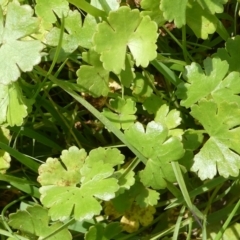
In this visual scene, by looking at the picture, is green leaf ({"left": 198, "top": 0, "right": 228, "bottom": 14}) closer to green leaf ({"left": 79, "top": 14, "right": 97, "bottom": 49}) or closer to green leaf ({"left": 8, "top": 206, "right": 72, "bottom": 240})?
green leaf ({"left": 79, "top": 14, "right": 97, "bottom": 49})

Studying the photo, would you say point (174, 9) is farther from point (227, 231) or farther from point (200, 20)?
point (227, 231)

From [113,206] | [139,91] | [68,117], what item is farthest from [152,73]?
[113,206]

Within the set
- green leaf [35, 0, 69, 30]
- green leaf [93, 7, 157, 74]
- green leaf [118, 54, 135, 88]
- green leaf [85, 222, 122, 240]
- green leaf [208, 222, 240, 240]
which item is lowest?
green leaf [208, 222, 240, 240]

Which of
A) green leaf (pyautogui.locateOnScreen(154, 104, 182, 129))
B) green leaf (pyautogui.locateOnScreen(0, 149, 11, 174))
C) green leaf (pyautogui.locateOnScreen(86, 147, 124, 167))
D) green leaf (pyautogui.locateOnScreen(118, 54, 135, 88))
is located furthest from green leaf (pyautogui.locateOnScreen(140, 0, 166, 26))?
green leaf (pyautogui.locateOnScreen(0, 149, 11, 174))

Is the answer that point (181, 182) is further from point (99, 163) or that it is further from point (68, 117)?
point (68, 117)

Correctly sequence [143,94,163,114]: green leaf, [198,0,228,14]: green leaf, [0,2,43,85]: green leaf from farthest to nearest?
[143,94,163,114]: green leaf → [198,0,228,14]: green leaf → [0,2,43,85]: green leaf

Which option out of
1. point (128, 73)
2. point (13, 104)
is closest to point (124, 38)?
point (128, 73)
